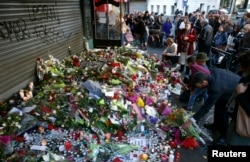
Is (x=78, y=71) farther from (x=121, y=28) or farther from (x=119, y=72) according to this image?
(x=121, y=28)

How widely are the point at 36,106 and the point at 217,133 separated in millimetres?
3294

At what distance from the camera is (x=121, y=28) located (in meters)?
8.43

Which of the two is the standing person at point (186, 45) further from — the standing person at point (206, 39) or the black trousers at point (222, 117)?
the black trousers at point (222, 117)

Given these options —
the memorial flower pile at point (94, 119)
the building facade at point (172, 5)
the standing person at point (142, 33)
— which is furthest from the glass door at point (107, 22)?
the building facade at point (172, 5)

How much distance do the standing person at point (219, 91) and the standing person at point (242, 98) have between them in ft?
2.30

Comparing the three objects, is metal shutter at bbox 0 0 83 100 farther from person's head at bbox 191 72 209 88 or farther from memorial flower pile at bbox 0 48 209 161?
person's head at bbox 191 72 209 88

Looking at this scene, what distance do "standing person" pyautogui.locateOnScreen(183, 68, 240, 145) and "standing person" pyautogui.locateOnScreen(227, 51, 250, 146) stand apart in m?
0.70

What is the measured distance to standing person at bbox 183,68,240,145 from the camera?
3.16 meters

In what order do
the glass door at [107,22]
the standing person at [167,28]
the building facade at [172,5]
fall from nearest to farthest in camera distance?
the glass door at [107,22] → the standing person at [167,28] → the building facade at [172,5]

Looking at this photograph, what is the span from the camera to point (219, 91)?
3.17 metres

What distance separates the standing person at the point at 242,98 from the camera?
7.16 feet

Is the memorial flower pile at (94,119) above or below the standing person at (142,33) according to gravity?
below

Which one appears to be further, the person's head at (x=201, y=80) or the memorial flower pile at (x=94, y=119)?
the person's head at (x=201, y=80)

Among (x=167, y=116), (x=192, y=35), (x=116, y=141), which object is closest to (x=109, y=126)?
(x=116, y=141)
